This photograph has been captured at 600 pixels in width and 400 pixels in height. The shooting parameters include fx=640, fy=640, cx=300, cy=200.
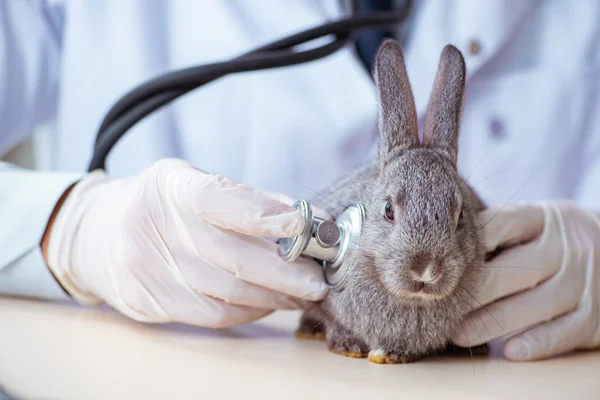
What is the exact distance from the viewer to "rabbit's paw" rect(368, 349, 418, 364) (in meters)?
1.06

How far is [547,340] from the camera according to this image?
117 cm

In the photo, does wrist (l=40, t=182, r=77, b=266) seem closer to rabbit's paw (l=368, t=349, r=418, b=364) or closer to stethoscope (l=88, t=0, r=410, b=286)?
stethoscope (l=88, t=0, r=410, b=286)

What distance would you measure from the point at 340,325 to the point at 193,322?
279 millimetres

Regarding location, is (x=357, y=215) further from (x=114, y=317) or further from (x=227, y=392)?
(x=114, y=317)

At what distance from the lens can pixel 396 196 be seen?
1.05m

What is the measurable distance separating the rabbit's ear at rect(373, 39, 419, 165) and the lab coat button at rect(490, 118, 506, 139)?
2.30 feet

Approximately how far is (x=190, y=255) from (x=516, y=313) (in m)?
0.62

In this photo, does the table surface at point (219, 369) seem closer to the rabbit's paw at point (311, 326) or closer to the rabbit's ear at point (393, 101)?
the rabbit's paw at point (311, 326)

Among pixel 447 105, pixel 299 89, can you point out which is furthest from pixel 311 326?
pixel 299 89

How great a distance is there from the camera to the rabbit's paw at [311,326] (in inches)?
47.4

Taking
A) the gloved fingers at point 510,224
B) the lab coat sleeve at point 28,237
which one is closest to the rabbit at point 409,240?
the gloved fingers at point 510,224

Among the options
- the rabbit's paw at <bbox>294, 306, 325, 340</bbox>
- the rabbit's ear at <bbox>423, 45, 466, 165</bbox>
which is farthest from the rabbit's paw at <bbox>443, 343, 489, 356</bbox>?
the rabbit's ear at <bbox>423, 45, 466, 165</bbox>

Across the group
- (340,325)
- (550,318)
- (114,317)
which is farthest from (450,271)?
(114,317)

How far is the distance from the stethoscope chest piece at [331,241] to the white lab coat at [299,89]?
2.25 ft
